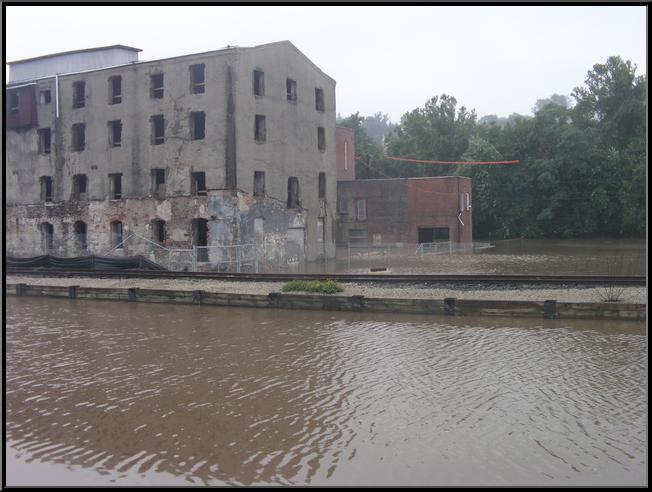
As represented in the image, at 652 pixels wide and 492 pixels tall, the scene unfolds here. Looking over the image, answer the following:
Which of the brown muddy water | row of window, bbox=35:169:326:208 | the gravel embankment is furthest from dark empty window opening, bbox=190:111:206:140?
the brown muddy water

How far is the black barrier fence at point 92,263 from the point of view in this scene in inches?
1079

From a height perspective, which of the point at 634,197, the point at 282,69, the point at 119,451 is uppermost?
the point at 282,69

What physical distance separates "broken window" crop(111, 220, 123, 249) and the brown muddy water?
19.8 meters

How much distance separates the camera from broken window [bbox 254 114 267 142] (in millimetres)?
33625

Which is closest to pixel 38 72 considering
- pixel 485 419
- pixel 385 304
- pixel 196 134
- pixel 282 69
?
pixel 196 134

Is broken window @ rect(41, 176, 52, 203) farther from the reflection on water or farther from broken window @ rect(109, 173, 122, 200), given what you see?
the reflection on water

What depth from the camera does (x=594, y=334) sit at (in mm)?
14039

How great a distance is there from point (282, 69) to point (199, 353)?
24.9m

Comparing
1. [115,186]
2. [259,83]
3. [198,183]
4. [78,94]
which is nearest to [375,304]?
[198,183]

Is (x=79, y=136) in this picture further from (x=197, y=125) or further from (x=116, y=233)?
(x=197, y=125)

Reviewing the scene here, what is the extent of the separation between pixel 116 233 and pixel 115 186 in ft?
8.90

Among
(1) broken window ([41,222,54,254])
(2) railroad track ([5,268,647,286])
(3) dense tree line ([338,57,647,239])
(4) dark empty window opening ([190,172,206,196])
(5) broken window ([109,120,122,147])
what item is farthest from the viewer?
(3) dense tree line ([338,57,647,239])

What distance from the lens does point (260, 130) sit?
33.8 meters

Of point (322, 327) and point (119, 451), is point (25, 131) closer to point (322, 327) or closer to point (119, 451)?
point (322, 327)
